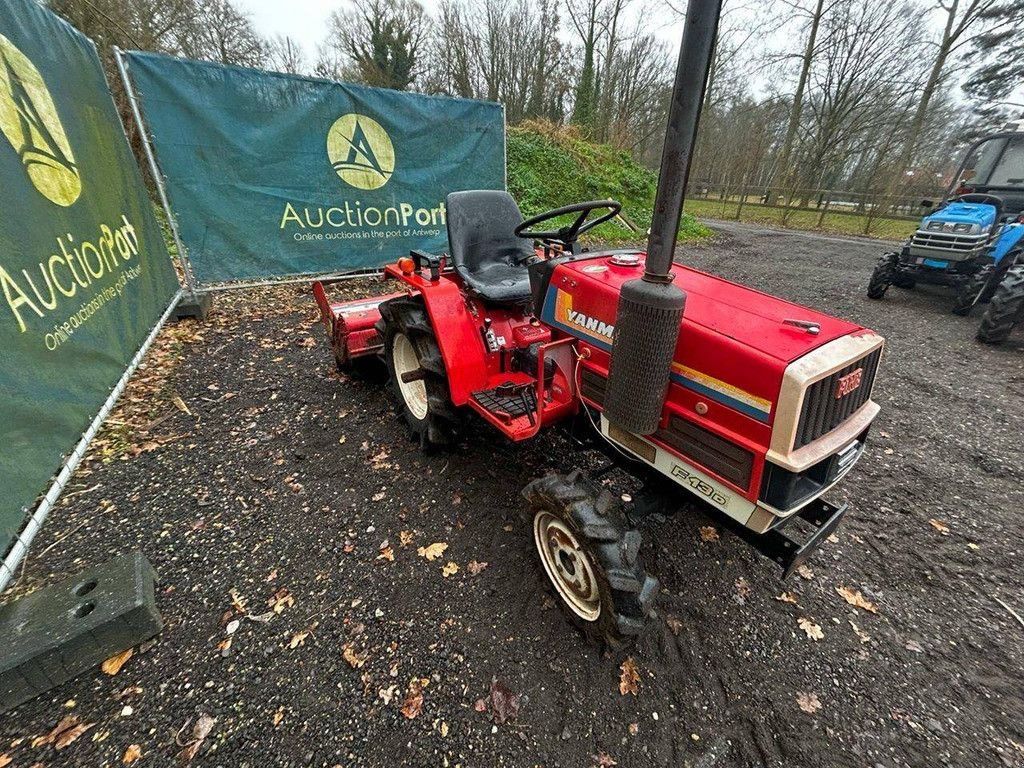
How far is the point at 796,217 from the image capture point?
17.4m

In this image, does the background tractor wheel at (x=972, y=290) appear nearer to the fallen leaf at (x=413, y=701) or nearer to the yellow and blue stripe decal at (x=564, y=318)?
the yellow and blue stripe decal at (x=564, y=318)

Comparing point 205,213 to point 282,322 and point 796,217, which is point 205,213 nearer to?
point 282,322

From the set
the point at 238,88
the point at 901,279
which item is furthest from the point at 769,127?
the point at 238,88

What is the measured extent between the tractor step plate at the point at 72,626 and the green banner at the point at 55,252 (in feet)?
1.30

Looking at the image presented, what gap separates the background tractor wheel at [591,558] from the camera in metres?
1.54

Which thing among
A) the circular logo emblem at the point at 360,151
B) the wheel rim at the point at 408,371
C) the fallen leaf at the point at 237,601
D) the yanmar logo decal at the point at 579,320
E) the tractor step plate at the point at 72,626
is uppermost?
the circular logo emblem at the point at 360,151

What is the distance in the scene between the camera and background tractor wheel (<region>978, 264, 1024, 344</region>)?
4.52 metres

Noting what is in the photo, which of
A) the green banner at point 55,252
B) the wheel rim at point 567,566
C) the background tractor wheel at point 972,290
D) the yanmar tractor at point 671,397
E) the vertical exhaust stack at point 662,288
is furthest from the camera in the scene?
the background tractor wheel at point 972,290

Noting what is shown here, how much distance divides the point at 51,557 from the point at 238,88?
476 cm

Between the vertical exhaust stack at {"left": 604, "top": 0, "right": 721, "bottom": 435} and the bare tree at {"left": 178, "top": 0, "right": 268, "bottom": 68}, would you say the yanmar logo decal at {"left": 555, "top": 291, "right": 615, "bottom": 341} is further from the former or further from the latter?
the bare tree at {"left": 178, "top": 0, "right": 268, "bottom": 68}

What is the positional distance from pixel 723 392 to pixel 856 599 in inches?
56.6

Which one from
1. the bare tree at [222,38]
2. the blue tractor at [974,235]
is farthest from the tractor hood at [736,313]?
the bare tree at [222,38]

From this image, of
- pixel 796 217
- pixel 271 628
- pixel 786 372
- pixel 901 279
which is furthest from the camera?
pixel 796 217

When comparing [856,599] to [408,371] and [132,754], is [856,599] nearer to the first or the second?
[408,371]
